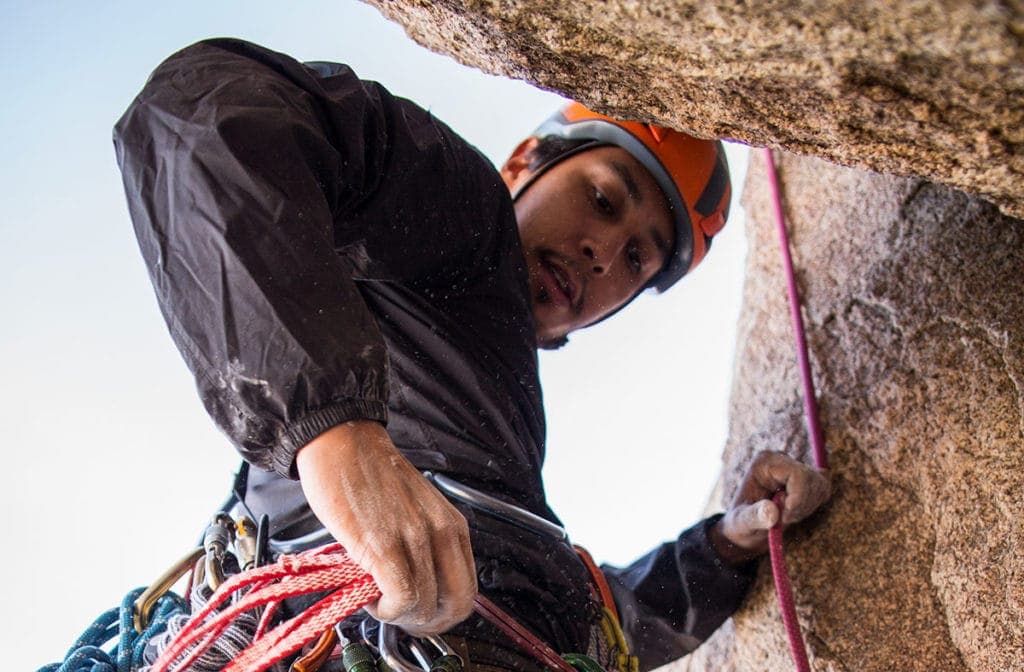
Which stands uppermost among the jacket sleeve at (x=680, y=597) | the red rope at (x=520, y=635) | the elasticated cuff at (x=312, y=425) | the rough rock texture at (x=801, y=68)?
the rough rock texture at (x=801, y=68)

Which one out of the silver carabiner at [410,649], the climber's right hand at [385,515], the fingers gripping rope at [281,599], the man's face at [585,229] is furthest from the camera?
the man's face at [585,229]

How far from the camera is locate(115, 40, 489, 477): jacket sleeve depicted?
3.20ft

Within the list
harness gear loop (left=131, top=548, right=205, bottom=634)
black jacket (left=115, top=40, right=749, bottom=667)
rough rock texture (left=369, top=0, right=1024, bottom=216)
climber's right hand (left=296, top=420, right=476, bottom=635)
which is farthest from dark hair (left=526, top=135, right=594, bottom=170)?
climber's right hand (left=296, top=420, right=476, bottom=635)

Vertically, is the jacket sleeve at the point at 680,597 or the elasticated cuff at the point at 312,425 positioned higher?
the elasticated cuff at the point at 312,425

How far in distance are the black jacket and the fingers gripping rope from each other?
5.1 inches

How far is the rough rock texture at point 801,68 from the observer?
31.4 inches

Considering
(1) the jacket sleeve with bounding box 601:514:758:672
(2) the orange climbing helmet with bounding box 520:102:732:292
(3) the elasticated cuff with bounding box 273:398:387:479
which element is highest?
(3) the elasticated cuff with bounding box 273:398:387:479

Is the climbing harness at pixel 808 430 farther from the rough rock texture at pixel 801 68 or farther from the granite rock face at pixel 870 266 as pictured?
the rough rock texture at pixel 801 68

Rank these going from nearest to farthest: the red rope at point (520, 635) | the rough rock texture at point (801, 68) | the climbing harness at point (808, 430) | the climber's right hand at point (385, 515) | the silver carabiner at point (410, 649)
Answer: the rough rock texture at point (801, 68) < the climber's right hand at point (385, 515) < the silver carabiner at point (410, 649) < the red rope at point (520, 635) < the climbing harness at point (808, 430)

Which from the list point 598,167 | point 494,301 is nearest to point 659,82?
point 494,301

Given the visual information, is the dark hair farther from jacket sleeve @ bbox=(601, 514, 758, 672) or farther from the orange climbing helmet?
jacket sleeve @ bbox=(601, 514, 758, 672)

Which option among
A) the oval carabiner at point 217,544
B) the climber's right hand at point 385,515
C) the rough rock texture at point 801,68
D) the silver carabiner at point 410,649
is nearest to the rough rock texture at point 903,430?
the rough rock texture at point 801,68

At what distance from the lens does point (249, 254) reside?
99cm

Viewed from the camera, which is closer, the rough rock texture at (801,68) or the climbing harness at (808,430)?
the rough rock texture at (801,68)
